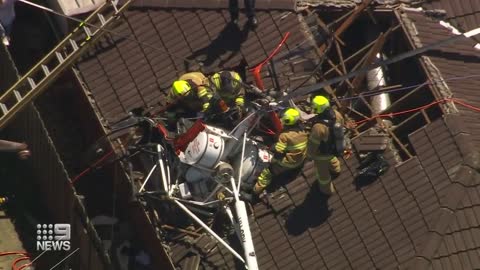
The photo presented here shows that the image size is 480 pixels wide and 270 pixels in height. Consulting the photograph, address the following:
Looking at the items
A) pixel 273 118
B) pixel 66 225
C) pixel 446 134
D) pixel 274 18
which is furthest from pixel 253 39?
pixel 66 225

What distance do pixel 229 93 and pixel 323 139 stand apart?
240 cm

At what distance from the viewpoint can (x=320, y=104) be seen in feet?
57.5

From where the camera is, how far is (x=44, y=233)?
1964 cm

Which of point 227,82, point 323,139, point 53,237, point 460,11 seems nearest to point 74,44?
point 227,82

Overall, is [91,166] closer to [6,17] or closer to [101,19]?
[101,19]

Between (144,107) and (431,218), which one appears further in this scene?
(144,107)

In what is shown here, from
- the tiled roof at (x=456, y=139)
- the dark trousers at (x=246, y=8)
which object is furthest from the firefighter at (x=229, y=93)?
the tiled roof at (x=456, y=139)

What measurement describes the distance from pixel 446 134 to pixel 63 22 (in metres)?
9.54

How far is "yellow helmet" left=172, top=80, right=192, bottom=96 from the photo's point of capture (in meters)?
17.9

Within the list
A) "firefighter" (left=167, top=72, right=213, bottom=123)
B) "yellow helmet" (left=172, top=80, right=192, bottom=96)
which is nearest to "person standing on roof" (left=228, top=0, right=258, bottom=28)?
"firefighter" (left=167, top=72, right=213, bottom=123)

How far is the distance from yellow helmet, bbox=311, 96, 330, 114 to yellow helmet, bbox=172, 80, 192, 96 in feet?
9.14

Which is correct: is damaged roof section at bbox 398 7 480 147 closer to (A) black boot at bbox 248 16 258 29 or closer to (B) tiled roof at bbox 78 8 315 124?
(B) tiled roof at bbox 78 8 315 124

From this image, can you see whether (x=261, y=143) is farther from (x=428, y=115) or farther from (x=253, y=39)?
(x=428, y=115)

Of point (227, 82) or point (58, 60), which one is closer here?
point (227, 82)
